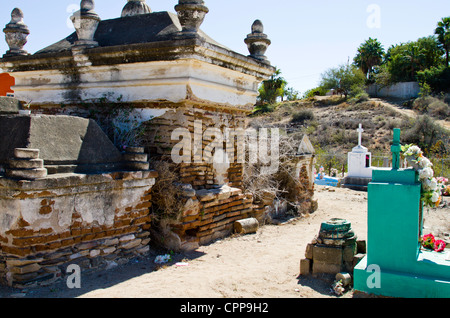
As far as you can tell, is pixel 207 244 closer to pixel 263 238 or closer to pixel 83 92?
pixel 263 238

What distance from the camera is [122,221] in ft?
A: 17.5

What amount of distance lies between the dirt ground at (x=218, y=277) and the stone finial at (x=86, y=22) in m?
3.91

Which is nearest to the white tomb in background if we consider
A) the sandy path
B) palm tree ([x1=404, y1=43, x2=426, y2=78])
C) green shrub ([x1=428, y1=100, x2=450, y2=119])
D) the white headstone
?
the white headstone

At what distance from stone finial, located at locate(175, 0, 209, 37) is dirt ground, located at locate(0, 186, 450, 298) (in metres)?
3.44

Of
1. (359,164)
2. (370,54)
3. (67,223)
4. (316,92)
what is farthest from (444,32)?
(67,223)

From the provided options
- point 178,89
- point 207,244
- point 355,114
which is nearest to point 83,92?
point 178,89

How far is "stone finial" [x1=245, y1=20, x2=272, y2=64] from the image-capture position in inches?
327

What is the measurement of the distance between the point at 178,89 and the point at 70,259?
10.1 feet

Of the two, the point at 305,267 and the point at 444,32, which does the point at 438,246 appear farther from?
the point at 444,32

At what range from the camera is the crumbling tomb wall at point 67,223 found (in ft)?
14.2

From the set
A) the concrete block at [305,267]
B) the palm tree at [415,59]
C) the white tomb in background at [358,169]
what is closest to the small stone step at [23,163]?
the concrete block at [305,267]

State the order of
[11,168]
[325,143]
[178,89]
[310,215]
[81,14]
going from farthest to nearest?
1. [325,143]
2. [310,215]
3. [81,14]
4. [178,89]
5. [11,168]

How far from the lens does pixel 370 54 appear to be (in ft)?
169

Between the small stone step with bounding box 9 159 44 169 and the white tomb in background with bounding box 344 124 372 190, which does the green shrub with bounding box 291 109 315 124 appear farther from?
the small stone step with bounding box 9 159 44 169
